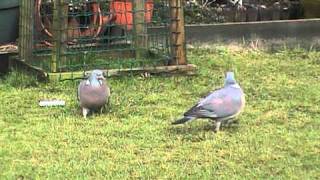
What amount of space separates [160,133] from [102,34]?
3225mm

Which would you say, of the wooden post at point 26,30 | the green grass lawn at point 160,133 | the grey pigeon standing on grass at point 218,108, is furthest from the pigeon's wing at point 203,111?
the wooden post at point 26,30

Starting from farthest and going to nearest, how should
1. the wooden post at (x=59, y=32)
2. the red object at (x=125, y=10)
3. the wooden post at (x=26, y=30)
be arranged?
the red object at (x=125, y=10)
the wooden post at (x=26, y=30)
the wooden post at (x=59, y=32)

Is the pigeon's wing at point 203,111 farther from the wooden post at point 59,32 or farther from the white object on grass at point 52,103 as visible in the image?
the wooden post at point 59,32

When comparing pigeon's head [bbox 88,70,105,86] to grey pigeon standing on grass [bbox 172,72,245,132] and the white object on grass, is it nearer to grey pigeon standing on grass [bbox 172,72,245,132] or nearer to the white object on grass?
the white object on grass

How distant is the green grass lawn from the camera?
4.04 metres

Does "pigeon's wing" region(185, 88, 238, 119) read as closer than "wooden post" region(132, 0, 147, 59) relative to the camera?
Yes

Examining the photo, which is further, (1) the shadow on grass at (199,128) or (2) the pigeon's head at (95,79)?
(2) the pigeon's head at (95,79)

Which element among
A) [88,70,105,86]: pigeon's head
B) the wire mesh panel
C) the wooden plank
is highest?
the wire mesh panel

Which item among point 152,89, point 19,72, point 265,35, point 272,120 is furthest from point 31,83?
point 265,35

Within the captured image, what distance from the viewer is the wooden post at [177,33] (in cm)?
681

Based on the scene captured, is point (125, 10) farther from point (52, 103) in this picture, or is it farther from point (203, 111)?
point (203, 111)

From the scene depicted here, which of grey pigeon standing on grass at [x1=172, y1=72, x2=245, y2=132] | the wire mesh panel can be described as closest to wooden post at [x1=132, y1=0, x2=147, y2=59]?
the wire mesh panel

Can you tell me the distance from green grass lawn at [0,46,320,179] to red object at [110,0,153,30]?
107cm

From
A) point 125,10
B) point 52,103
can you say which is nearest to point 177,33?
point 125,10
